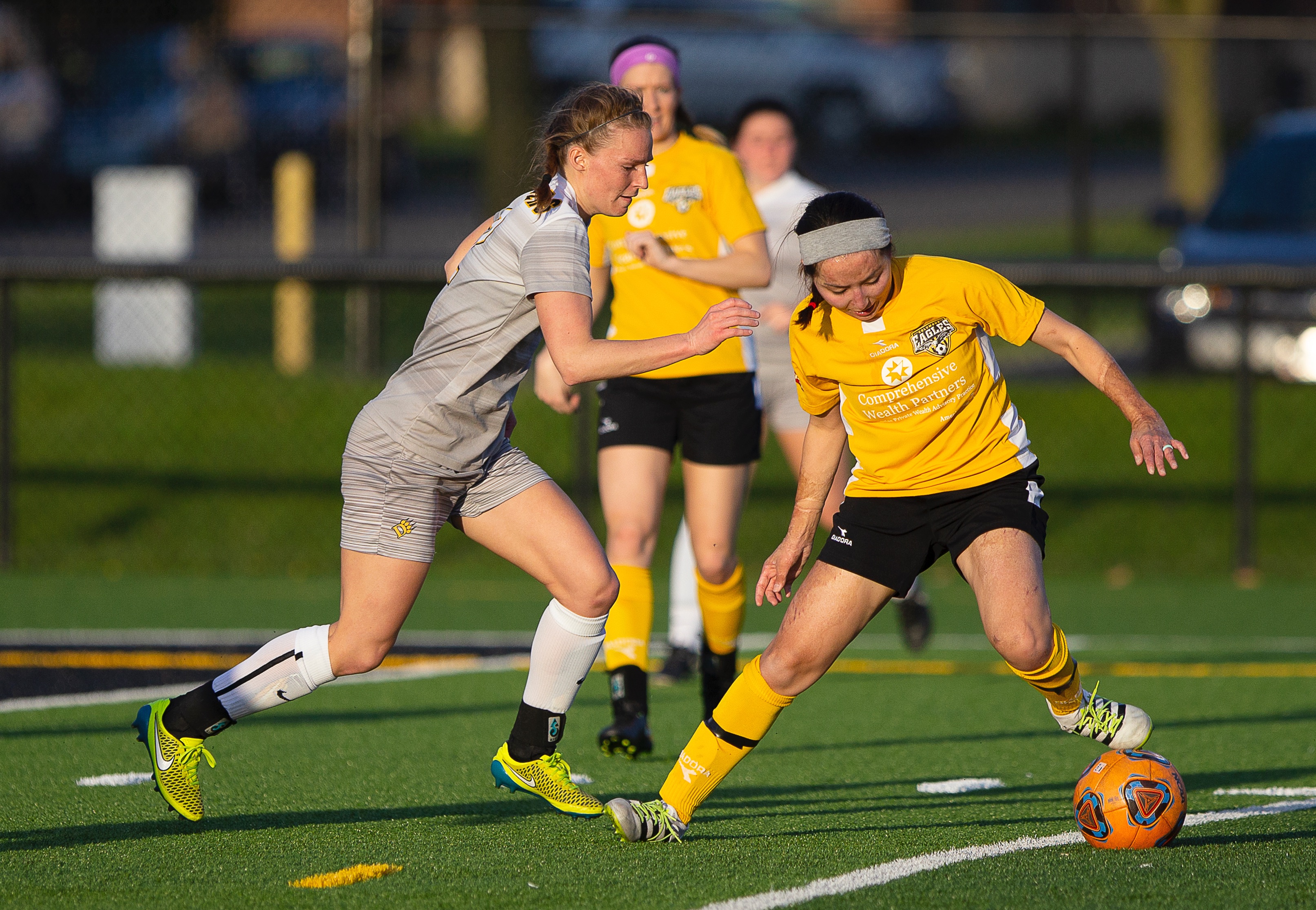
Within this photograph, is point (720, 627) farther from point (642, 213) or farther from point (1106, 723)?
point (1106, 723)

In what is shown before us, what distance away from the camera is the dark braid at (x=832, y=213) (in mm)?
4410

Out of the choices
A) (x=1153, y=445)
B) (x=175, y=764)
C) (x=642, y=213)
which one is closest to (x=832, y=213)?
(x=1153, y=445)

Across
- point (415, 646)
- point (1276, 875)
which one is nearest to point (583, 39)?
point (415, 646)

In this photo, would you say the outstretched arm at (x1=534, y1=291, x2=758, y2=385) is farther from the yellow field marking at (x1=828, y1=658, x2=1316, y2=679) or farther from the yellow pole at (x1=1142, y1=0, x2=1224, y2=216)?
the yellow pole at (x1=1142, y1=0, x2=1224, y2=216)

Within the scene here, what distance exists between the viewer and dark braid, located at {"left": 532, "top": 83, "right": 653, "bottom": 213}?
4672 mm

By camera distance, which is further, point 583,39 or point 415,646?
point 583,39

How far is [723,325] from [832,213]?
0.48 meters

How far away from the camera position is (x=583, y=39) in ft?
43.2

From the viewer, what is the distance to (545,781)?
192 inches

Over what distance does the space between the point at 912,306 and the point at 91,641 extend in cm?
567

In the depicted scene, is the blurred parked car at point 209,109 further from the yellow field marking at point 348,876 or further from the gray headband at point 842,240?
the yellow field marking at point 348,876

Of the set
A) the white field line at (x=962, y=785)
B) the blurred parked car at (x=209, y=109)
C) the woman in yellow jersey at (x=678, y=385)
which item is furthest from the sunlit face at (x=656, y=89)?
the blurred parked car at (x=209, y=109)

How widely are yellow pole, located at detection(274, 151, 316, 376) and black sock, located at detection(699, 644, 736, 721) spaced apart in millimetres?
7248

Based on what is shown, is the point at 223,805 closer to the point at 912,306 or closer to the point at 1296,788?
the point at 912,306
